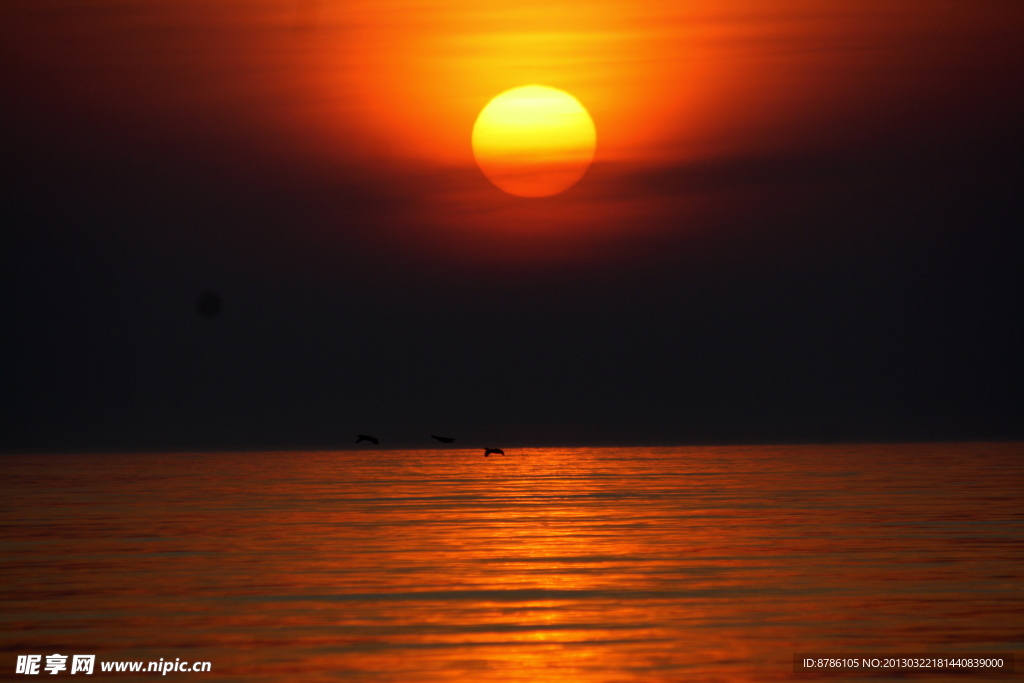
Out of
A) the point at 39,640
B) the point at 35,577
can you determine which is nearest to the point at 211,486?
the point at 35,577

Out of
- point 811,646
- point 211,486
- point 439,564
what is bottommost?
point 811,646

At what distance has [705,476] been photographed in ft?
260

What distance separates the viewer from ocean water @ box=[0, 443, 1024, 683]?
62.7 feet

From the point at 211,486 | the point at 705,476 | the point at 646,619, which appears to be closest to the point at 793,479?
the point at 705,476

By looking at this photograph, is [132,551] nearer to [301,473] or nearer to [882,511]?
[882,511]

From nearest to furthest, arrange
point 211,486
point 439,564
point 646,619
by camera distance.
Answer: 1. point 646,619
2. point 439,564
3. point 211,486

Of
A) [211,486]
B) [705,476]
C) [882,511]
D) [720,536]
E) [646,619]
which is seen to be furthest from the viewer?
[705,476]

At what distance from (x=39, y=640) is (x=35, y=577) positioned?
7734 millimetres

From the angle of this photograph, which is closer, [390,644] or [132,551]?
[390,644]

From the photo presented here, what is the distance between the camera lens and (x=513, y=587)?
84.2ft

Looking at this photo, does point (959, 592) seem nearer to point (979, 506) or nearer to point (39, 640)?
point (39, 640)

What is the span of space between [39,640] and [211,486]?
52240mm

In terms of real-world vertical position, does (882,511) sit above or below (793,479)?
below

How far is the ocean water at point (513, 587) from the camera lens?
1912 cm
